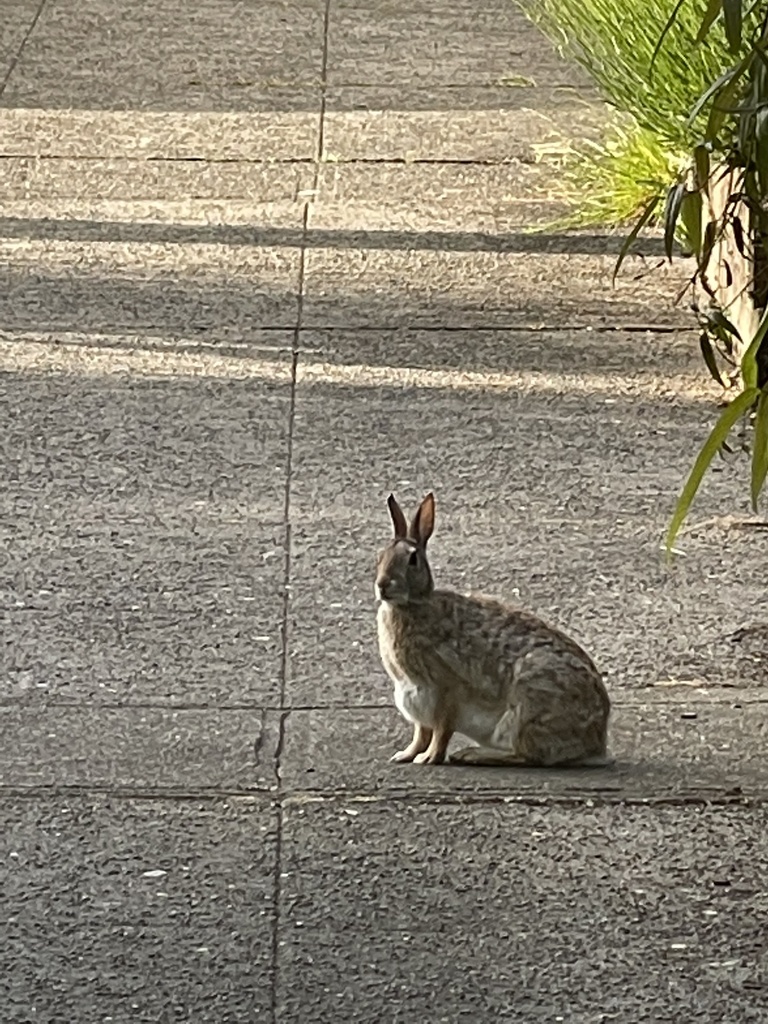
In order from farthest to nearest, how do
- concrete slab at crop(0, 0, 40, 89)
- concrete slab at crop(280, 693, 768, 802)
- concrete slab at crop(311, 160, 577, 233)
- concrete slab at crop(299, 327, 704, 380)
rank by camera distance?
concrete slab at crop(0, 0, 40, 89)
concrete slab at crop(311, 160, 577, 233)
concrete slab at crop(299, 327, 704, 380)
concrete slab at crop(280, 693, 768, 802)

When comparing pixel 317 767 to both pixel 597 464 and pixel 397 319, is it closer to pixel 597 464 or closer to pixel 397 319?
pixel 597 464

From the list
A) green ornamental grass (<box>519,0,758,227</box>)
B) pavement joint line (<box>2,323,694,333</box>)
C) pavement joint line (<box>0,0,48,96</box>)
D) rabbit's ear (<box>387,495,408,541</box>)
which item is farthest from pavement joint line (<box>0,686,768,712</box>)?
pavement joint line (<box>0,0,48,96</box>)

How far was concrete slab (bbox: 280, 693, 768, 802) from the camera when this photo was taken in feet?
18.6

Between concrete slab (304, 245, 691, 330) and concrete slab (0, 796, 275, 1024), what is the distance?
4.27 meters

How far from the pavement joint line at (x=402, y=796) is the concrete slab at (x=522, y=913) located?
0.14ft

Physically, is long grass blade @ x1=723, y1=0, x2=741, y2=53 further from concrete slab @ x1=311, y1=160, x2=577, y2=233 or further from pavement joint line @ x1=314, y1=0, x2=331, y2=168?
pavement joint line @ x1=314, y1=0, x2=331, y2=168

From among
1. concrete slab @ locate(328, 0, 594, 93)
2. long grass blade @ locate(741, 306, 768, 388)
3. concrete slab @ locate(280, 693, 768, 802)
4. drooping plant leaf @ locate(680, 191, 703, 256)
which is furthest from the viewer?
concrete slab @ locate(328, 0, 594, 93)

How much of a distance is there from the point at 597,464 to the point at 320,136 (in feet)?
14.1

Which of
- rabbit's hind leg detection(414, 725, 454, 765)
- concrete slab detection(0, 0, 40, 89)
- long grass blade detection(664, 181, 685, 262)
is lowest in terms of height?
concrete slab detection(0, 0, 40, 89)

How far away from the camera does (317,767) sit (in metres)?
5.83

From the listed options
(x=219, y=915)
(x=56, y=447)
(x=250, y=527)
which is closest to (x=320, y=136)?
(x=56, y=447)

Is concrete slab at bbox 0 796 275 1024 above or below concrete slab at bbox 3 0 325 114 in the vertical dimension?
above

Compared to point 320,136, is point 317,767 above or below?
above

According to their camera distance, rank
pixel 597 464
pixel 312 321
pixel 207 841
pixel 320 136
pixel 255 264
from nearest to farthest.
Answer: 1. pixel 207 841
2. pixel 597 464
3. pixel 312 321
4. pixel 255 264
5. pixel 320 136
